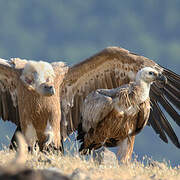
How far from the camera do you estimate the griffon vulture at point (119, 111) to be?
8234 millimetres

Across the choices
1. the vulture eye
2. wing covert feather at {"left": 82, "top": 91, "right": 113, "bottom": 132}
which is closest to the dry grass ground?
wing covert feather at {"left": 82, "top": 91, "right": 113, "bottom": 132}

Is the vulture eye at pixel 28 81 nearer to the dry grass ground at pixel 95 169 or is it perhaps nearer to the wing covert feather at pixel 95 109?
Answer: the wing covert feather at pixel 95 109

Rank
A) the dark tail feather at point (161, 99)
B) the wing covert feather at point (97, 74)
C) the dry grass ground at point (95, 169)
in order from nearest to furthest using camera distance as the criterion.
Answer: the dry grass ground at point (95, 169) < the wing covert feather at point (97, 74) < the dark tail feather at point (161, 99)

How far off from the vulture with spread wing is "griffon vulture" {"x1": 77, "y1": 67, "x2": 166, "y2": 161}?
0.66 metres

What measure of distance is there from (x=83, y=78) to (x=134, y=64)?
1.34 meters

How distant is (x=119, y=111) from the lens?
8227 millimetres

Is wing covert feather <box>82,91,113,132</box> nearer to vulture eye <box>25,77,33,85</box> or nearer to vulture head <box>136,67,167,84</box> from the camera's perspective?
vulture head <box>136,67,167,84</box>

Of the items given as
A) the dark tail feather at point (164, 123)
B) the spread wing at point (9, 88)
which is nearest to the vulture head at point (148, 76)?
the dark tail feather at point (164, 123)

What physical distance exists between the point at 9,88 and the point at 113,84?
243 centimetres

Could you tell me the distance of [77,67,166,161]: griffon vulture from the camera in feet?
27.0

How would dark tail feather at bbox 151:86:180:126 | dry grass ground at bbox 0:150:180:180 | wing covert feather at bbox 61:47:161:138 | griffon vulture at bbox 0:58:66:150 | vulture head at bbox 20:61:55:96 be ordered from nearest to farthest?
dry grass ground at bbox 0:150:180:180 → vulture head at bbox 20:61:55:96 → griffon vulture at bbox 0:58:66:150 → wing covert feather at bbox 61:47:161:138 → dark tail feather at bbox 151:86:180:126

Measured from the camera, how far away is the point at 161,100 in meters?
9.77

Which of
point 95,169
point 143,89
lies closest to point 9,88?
point 143,89

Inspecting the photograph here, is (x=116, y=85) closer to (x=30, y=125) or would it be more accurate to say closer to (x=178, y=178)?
(x=30, y=125)
